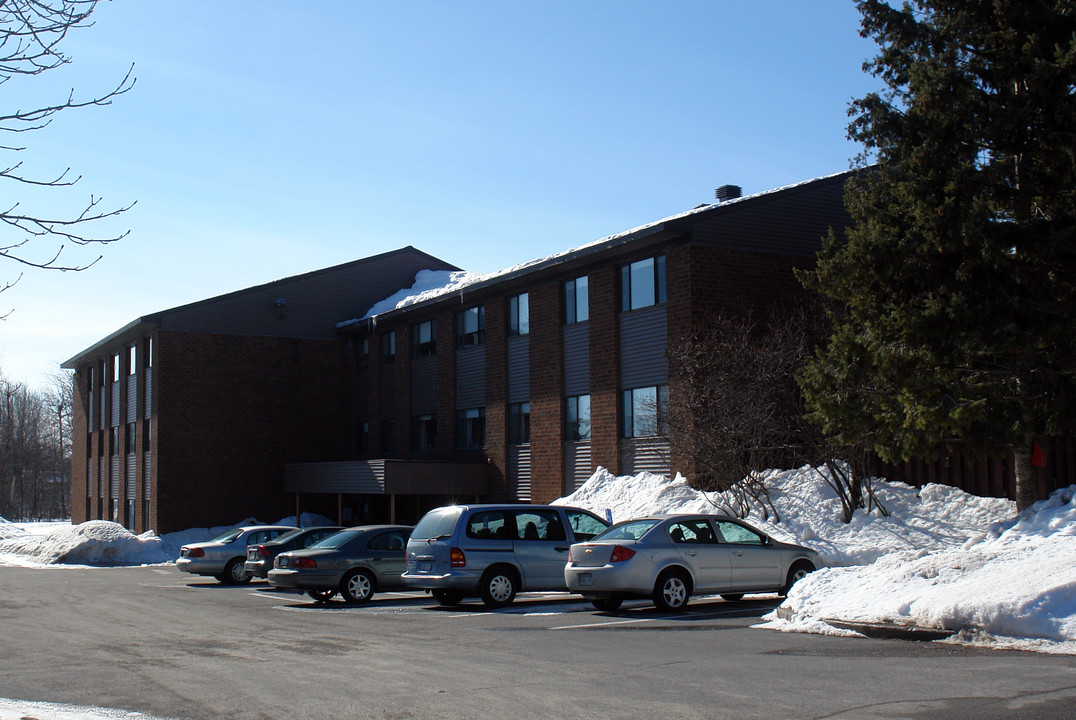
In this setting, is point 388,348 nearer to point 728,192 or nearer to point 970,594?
point 728,192

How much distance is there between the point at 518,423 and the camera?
32656 mm

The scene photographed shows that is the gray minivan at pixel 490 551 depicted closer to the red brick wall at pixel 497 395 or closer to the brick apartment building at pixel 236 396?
the red brick wall at pixel 497 395

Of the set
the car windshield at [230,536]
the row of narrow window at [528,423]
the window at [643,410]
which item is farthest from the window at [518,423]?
the car windshield at [230,536]

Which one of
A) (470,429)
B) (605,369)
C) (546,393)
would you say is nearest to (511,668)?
(605,369)

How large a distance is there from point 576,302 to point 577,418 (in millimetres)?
3271

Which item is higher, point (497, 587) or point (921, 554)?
point (921, 554)

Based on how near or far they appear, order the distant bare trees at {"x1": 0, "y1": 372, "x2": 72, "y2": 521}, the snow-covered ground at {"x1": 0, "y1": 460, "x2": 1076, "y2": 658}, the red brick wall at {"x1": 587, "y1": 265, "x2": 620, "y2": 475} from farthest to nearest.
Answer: the distant bare trees at {"x1": 0, "y1": 372, "x2": 72, "y2": 521}, the red brick wall at {"x1": 587, "y1": 265, "x2": 620, "y2": 475}, the snow-covered ground at {"x1": 0, "y1": 460, "x2": 1076, "y2": 658}

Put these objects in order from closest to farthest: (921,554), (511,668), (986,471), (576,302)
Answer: (511,668) → (921,554) → (986,471) → (576,302)

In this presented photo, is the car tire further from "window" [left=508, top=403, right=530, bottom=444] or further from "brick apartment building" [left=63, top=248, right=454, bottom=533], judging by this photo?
"brick apartment building" [left=63, top=248, right=454, bottom=533]

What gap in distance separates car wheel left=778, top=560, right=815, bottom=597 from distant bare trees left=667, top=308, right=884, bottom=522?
14.9 ft

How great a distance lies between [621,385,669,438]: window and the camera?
26.1 meters

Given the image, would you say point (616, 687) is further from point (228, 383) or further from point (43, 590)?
point (228, 383)

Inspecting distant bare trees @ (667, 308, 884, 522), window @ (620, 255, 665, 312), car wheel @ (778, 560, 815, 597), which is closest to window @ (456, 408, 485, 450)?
window @ (620, 255, 665, 312)

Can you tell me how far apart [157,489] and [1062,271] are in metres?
32.9
